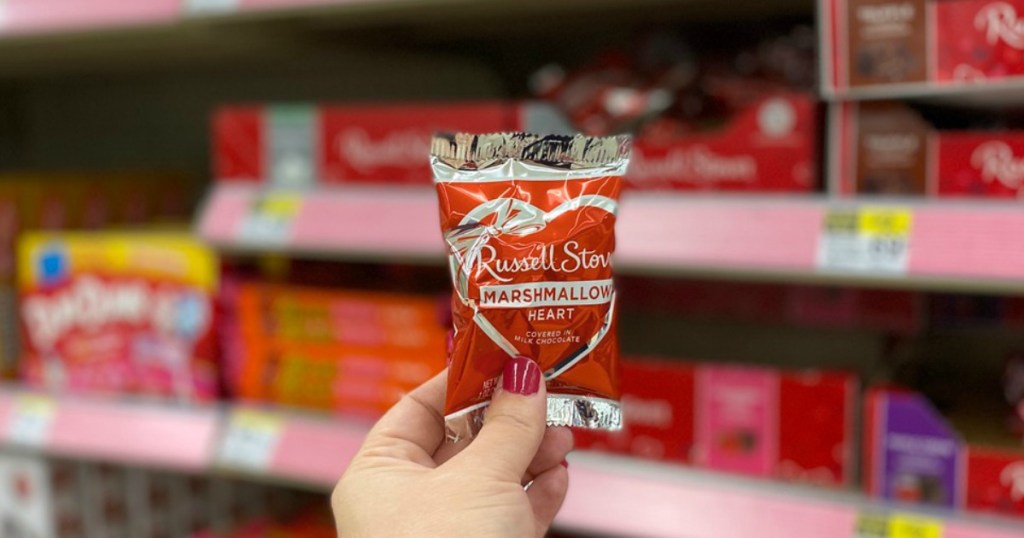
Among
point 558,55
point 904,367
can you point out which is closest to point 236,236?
point 558,55

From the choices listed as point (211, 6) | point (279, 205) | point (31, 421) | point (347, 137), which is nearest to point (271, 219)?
point (279, 205)

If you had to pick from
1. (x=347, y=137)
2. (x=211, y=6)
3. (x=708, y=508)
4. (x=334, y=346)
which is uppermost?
(x=211, y=6)

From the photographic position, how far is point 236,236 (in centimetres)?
143

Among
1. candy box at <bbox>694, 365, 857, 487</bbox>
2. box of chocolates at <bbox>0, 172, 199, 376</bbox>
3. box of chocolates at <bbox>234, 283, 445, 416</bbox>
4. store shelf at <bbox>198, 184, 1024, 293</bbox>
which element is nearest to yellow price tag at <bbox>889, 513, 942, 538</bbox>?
candy box at <bbox>694, 365, 857, 487</bbox>

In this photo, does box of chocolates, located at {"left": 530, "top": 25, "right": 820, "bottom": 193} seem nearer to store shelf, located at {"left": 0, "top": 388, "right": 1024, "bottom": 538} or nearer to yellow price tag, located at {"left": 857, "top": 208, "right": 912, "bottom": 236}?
yellow price tag, located at {"left": 857, "top": 208, "right": 912, "bottom": 236}

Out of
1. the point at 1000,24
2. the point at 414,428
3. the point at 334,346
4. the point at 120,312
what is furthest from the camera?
the point at 120,312

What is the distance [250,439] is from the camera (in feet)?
4.76

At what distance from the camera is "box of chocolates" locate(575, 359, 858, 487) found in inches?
46.5

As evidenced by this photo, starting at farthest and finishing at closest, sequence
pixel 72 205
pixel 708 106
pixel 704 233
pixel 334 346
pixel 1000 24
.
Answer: pixel 72 205 < pixel 334 346 < pixel 708 106 < pixel 704 233 < pixel 1000 24

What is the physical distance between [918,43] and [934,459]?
0.46 m

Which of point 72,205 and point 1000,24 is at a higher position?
point 1000,24

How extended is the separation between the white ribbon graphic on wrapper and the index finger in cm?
12

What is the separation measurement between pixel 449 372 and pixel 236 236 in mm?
784

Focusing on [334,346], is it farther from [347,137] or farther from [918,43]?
[918,43]
